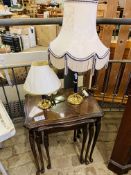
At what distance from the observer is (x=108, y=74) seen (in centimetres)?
180

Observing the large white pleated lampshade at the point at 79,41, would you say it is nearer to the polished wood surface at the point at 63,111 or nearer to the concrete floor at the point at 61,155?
the polished wood surface at the point at 63,111

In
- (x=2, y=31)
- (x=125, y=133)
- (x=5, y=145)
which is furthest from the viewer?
(x=2, y=31)

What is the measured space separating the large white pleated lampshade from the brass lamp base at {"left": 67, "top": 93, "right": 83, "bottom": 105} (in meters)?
0.32

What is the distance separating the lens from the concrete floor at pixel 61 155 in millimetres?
1419

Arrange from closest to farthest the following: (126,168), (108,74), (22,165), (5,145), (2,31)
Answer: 1. (126,168)
2. (22,165)
3. (5,145)
4. (108,74)
5. (2,31)

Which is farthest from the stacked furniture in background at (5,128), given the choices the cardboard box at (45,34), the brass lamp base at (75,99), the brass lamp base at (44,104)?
the cardboard box at (45,34)

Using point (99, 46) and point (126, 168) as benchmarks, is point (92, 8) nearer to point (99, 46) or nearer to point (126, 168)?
point (99, 46)

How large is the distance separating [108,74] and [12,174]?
133cm

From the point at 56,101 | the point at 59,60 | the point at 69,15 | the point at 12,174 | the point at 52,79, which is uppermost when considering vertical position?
the point at 69,15

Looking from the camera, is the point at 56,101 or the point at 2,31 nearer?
the point at 56,101

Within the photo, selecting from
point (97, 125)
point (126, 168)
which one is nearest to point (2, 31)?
point (97, 125)

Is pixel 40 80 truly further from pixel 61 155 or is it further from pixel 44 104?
pixel 61 155

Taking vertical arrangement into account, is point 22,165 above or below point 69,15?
below

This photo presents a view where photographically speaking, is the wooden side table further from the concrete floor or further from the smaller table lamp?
the concrete floor
